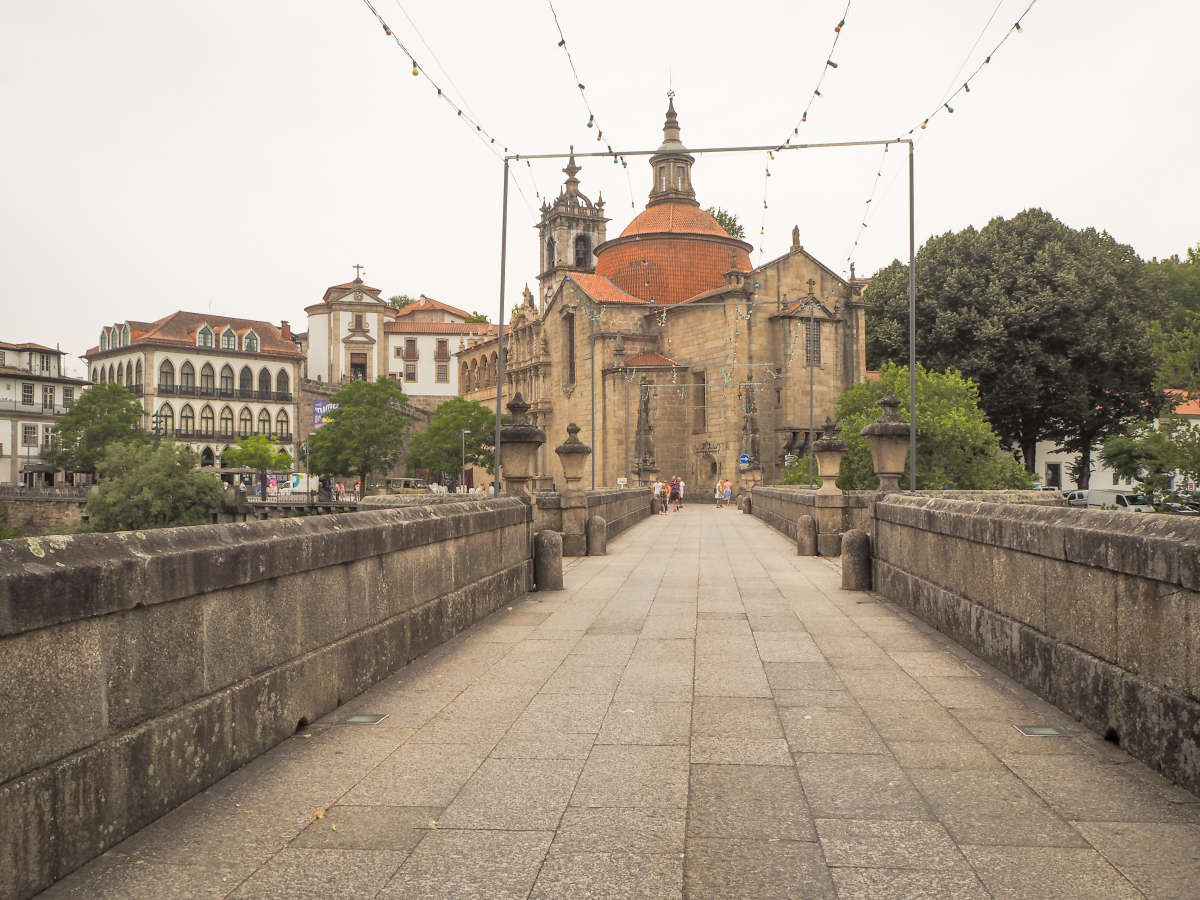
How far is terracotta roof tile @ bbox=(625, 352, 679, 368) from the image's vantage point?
2539 inches

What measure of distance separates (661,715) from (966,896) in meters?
2.78

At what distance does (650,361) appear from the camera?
214 feet

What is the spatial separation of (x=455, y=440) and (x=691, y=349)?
77.4 ft

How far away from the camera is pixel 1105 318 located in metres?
52.4

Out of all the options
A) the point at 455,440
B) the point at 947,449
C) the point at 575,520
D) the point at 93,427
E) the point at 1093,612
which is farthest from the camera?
the point at 455,440

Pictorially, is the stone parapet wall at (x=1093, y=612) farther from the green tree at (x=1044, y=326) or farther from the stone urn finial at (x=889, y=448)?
A: the green tree at (x=1044, y=326)

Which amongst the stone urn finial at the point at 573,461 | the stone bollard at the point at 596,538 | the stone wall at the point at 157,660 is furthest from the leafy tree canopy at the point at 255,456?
the stone wall at the point at 157,660

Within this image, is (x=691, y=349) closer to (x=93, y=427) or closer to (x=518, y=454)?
(x=93, y=427)

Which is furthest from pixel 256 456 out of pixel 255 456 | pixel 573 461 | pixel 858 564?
pixel 858 564

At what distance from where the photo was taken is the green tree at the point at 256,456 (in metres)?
78.9

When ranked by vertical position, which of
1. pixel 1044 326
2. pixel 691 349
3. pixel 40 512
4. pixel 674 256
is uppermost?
pixel 674 256

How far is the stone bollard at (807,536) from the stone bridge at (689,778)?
10.9 meters

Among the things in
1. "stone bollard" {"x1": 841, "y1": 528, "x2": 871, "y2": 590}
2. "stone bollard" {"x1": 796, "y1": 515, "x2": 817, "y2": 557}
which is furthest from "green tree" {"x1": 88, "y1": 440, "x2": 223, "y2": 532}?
"stone bollard" {"x1": 841, "y1": 528, "x2": 871, "y2": 590}

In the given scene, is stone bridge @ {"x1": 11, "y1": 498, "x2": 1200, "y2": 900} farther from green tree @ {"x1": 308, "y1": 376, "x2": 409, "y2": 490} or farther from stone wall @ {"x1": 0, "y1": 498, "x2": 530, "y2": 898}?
green tree @ {"x1": 308, "y1": 376, "x2": 409, "y2": 490}
